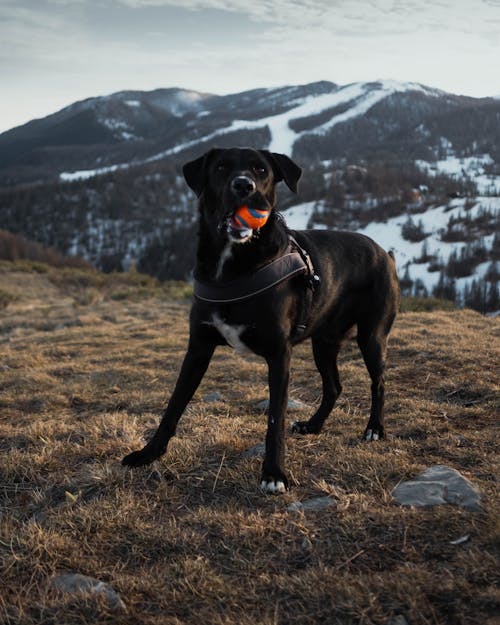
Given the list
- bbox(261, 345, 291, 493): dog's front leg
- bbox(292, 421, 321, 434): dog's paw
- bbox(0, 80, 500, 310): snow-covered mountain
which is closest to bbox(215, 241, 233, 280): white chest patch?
bbox(261, 345, 291, 493): dog's front leg

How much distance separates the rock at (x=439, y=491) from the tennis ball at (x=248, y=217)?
174 cm

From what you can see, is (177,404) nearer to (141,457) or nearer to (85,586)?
(141,457)

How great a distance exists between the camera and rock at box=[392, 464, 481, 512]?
2.93 metres

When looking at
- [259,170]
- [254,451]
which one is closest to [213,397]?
[254,451]

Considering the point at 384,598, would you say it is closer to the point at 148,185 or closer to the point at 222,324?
the point at 222,324

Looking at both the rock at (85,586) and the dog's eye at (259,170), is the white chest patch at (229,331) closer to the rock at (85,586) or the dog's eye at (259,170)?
the dog's eye at (259,170)

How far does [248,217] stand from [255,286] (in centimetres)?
42

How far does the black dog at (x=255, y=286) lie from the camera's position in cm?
340

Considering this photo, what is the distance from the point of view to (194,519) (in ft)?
9.65

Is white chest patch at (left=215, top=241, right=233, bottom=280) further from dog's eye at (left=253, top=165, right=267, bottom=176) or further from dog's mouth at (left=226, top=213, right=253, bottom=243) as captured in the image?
dog's eye at (left=253, top=165, right=267, bottom=176)

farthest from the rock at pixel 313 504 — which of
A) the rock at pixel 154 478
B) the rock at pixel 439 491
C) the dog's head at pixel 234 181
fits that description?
the dog's head at pixel 234 181

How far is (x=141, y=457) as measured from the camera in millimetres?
3643

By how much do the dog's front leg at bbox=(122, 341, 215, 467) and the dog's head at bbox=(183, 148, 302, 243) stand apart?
0.81 meters

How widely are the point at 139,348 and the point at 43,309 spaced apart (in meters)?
6.44
